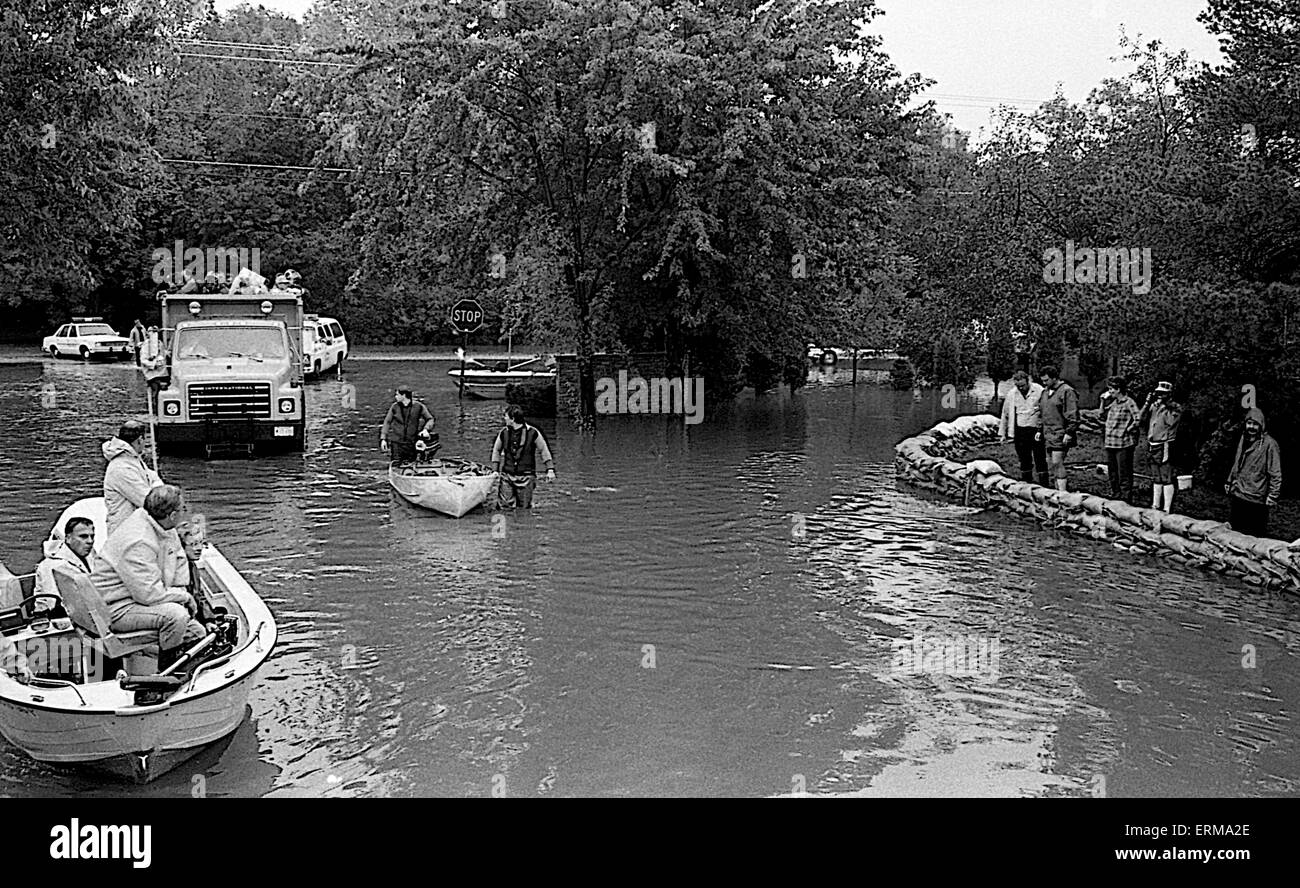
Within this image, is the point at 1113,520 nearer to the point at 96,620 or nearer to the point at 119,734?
the point at 96,620

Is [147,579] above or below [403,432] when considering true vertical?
below

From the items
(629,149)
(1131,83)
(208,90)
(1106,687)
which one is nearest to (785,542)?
(1106,687)

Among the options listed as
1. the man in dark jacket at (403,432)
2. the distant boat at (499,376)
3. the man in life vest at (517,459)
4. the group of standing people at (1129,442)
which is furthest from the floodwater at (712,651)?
the distant boat at (499,376)

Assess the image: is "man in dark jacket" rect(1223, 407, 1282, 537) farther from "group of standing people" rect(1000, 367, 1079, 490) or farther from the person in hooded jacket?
the person in hooded jacket

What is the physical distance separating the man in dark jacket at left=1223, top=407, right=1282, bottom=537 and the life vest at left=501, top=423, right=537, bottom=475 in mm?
8402

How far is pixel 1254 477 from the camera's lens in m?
14.7

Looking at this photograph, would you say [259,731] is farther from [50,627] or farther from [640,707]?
[640,707]

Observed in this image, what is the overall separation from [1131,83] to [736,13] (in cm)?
1265

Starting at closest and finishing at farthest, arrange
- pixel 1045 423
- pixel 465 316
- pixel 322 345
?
pixel 1045 423 < pixel 465 316 < pixel 322 345

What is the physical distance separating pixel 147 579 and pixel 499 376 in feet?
103

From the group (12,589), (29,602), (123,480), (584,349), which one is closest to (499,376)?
(584,349)

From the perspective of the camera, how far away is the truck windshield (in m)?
24.3

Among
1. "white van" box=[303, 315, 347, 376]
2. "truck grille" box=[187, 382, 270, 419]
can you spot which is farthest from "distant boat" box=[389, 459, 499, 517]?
"white van" box=[303, 315, 347, 376]

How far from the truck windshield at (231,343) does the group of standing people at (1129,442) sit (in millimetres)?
12536
